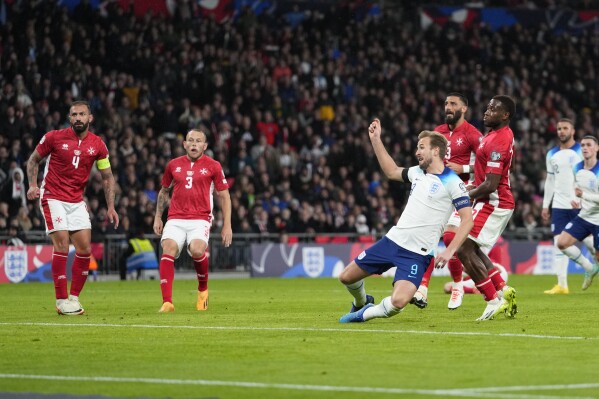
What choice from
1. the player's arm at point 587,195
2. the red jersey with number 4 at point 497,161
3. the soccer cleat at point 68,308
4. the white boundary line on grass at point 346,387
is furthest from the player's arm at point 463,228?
the player's arm at point 587,195

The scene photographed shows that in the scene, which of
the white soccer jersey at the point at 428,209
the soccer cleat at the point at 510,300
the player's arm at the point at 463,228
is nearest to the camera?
the player's arm at the point at 463,228

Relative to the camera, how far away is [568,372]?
8812 millimetres

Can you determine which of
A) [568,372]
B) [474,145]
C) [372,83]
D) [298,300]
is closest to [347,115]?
[372,83]

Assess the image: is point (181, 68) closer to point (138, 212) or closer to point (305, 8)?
point (138, 212)

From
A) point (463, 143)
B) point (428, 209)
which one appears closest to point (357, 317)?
point (428, 209)

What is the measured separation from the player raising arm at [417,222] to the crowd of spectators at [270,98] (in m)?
15.3

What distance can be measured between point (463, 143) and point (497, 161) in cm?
213

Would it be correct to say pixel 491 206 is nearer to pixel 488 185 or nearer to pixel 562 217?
pixel 488 185

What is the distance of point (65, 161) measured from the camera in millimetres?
15320

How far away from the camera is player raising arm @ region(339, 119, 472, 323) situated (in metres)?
12.6

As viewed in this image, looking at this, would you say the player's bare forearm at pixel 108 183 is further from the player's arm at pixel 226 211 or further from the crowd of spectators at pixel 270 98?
the crowd of spectators at pixel 270 98

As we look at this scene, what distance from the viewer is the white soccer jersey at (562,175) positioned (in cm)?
2102

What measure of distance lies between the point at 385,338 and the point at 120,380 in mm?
3577

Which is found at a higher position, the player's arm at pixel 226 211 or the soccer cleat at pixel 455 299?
the player's arm at pixel 226 211
